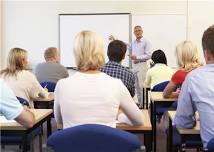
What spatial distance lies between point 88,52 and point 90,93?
284 millimetres

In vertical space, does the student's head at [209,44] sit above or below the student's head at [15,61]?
above

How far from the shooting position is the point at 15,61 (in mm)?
3932

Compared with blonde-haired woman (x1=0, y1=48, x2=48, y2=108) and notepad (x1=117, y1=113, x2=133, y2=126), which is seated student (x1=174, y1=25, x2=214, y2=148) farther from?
blonde-haired woman (x1=0, y1=48, x2=48, y2=108)

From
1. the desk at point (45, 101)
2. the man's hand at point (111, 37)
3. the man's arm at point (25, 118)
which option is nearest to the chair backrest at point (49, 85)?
the desk at point (45, 101)

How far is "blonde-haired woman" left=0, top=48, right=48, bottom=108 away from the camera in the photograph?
391 centimetres

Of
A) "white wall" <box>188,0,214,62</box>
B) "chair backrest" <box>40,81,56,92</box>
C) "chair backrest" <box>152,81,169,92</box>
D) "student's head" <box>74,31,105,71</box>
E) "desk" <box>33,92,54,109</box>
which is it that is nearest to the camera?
"student's head" <box>74,31,105,71</box>

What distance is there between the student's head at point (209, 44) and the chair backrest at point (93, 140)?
2.36 feet

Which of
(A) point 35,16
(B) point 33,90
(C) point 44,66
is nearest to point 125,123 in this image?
(B) point 33,90

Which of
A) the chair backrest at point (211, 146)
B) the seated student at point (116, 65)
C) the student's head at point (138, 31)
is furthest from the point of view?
the student's head at point (138, 31)

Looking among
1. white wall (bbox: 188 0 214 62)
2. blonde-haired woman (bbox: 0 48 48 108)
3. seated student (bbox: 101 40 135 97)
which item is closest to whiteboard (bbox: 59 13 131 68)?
white wall (bbox: 188 0 214 62)

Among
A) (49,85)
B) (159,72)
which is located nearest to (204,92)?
(159,72)

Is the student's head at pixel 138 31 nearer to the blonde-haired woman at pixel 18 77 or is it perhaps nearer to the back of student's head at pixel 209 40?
the blonde-haired woman at pixel 18 77

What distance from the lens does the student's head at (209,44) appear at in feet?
6.88

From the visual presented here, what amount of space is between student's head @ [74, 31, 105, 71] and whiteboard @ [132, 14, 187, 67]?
5736 millimetres
